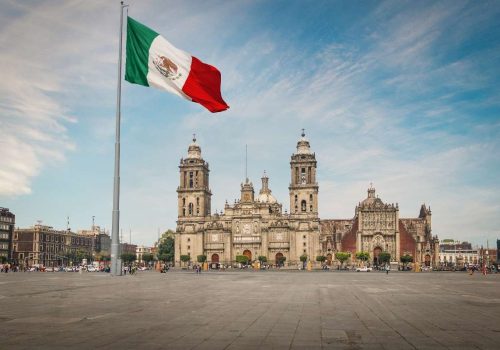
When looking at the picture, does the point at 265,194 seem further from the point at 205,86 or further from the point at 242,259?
the point at 205,86

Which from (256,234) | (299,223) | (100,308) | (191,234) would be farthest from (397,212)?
(100,308)

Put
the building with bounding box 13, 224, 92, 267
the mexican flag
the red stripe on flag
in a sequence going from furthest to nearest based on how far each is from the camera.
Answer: the building with bounding box 13, 224, 92, 267
the mexican flag
the red stripe on flag

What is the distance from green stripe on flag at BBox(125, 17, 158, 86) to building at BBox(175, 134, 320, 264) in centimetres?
10317

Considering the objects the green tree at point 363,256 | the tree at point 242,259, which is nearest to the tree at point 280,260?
the tree at point 242,259

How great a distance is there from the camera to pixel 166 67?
2072cm

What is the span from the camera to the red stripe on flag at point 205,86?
2019 centimetres

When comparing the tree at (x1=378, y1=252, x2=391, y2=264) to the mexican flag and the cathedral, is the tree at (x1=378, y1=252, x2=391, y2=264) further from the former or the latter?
the mexican flag

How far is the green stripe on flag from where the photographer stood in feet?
68.9

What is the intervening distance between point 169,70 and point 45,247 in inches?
5720

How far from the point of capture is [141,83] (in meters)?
21.0

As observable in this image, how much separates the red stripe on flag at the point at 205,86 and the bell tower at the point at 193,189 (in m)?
109

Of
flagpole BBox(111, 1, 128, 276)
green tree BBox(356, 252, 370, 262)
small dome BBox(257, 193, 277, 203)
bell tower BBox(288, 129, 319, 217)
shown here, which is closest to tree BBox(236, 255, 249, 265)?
bell tower BBox(288, 129, 319, 217)

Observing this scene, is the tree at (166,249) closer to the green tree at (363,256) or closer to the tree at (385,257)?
the green tree at (363,256)

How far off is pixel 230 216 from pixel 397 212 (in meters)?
41.6
